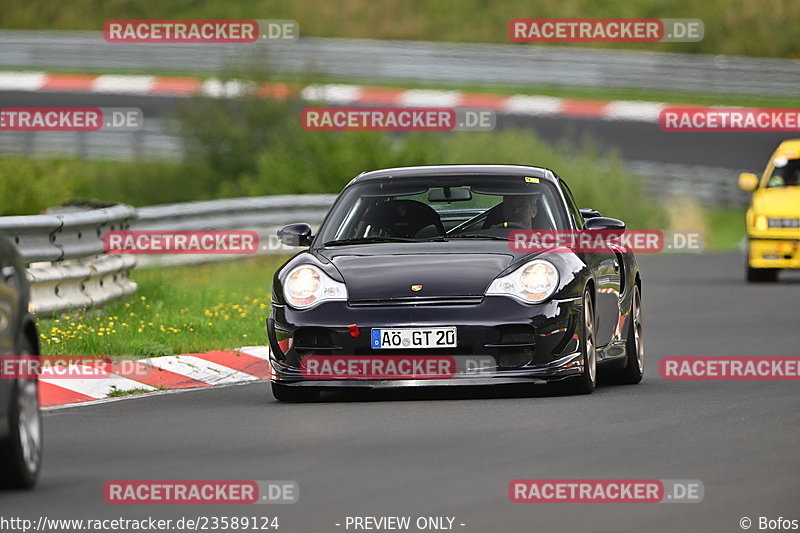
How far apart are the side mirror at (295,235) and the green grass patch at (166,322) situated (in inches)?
70.3

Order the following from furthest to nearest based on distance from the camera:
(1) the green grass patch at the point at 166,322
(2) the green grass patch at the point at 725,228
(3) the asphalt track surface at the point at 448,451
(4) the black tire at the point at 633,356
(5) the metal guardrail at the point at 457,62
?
(5) the metal guardrail at the point at 457,62, (2) the green grass patch at the point at 725,228, (1) the green grass patch at the point at 166,322, (4) the black tire at the point at 633,356, (3) the asphalt track surface at the point at 448,451

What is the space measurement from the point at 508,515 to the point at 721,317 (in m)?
12.2

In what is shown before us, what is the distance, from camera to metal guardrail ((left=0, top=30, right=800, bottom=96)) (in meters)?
41.8

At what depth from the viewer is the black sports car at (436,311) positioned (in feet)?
38.3

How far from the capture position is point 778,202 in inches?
950

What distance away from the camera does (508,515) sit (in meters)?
7.77

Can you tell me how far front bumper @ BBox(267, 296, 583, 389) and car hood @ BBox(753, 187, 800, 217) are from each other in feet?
41.3

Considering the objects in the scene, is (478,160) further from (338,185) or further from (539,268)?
(539,268)

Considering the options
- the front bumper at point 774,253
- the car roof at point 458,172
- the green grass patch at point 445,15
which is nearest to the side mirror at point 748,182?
the front bumper at point 774,253

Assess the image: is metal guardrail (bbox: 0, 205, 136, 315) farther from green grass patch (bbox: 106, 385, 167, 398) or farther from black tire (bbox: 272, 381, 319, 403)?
black tire (bbox: 272, 381, 319, 403)

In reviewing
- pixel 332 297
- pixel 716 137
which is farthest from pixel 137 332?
pixel 716 137

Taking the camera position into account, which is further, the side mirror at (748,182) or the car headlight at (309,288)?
the side mirror at (748,182)

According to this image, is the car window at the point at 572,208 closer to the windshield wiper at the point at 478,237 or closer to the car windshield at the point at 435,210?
the car windshield at the point at 435,210

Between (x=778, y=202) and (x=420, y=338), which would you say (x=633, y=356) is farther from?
(x=778, y=202)
